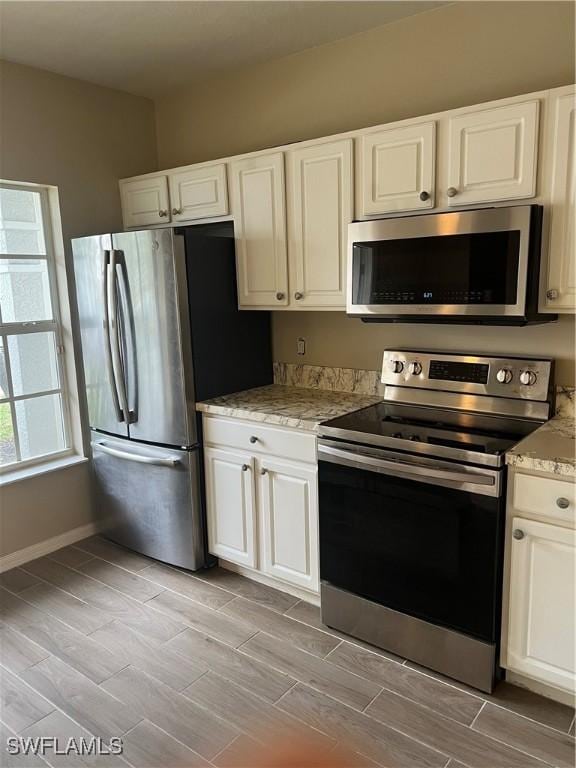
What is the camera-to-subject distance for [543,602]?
192cm

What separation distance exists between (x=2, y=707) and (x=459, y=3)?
324 centimetres

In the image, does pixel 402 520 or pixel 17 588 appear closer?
pixel 402 520

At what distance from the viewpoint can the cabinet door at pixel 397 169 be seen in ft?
7.30

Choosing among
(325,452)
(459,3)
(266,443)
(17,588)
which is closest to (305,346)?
(266,443)

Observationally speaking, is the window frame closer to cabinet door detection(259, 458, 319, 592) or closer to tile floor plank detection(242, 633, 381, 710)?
cabinet door detection(259, 458, 319, 592)

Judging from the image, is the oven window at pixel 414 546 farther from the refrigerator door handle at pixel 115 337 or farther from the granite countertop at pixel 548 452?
the refrigerator door handle at pixel 115 337

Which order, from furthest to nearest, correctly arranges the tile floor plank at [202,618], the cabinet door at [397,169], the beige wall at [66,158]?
the beige wall at [66,158] < the tile floor plank at [202,618] < the cabinet door at [397,169]

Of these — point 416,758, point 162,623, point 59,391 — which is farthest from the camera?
point 59,391

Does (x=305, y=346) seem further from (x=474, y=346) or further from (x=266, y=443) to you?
(x=474, y=346)

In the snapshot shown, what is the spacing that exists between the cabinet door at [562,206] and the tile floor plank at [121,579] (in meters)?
2.21

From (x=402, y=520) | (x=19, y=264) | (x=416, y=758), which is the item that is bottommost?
(x=416, y=758)

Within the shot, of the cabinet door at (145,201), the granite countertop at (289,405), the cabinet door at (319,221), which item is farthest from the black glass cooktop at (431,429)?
the cabinet door at (145,201)

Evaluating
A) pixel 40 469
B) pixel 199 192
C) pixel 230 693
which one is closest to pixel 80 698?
pixel 230 693

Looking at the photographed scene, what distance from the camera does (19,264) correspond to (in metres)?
3.10
